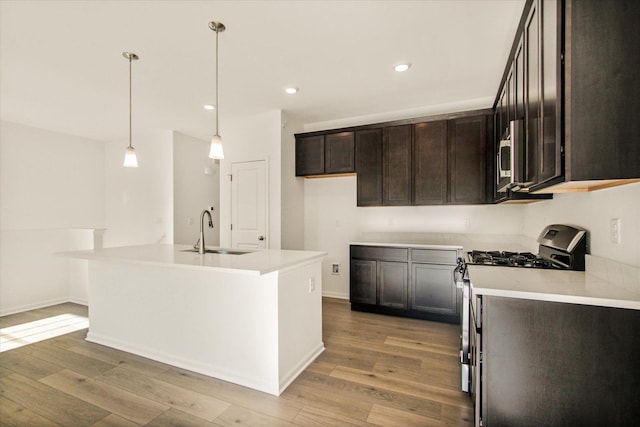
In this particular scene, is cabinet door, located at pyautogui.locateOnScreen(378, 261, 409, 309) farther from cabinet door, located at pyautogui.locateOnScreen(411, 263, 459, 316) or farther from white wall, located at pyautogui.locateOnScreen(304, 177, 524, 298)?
white wall, located at pyautogui.locateOnScreen(304, 177, 524, 298)

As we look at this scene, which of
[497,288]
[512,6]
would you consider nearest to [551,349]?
[497,288]

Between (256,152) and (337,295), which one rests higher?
(256,152)

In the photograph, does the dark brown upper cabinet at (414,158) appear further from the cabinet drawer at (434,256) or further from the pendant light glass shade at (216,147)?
the pendant light glass shade at (216,147)

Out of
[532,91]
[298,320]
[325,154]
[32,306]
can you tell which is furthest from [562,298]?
[32,306]

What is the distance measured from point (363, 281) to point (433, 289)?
866mm

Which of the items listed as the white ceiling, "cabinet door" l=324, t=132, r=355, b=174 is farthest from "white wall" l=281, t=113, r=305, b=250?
"cabinet door" l=324, t=132, r=355, b=174

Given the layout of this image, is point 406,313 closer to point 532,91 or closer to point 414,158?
point 414,158

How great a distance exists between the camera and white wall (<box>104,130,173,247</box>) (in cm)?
482

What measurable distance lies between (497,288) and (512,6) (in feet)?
6.15

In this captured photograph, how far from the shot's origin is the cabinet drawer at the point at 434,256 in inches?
134

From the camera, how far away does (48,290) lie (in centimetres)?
448

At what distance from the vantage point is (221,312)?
90.7 inches

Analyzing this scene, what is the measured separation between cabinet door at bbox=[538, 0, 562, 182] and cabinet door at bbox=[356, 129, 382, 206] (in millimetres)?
2443

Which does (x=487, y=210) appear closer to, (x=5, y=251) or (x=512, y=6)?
(x=512, y=6)
